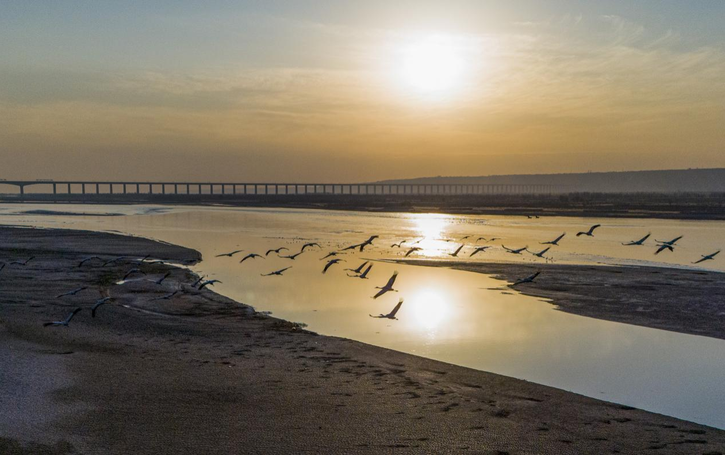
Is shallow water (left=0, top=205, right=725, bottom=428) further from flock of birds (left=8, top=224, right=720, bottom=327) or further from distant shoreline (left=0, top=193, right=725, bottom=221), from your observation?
distant shoreline (left=0, top=193, right=725, bottom=221)

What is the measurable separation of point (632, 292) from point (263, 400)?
52.8 feet

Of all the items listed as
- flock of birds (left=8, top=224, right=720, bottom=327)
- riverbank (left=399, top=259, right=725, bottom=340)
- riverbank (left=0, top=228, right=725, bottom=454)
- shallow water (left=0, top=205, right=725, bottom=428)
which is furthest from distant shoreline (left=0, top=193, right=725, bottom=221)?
riverbank (left=0, top=228, right=725, bottom=454)

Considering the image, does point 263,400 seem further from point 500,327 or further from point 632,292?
point 632,292

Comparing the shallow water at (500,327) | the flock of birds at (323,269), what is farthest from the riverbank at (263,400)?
the flock of birds at (323,269)

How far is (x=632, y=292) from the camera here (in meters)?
21.5

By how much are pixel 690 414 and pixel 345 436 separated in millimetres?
5769

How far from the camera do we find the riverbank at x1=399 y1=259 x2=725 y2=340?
682 inches

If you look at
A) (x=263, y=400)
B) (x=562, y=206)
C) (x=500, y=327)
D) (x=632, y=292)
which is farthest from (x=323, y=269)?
(x=562, y=206)

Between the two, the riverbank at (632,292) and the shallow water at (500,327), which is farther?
the riverbank at (632,292)

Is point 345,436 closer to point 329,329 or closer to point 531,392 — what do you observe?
point 531,392

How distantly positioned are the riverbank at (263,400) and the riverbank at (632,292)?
8.16 m

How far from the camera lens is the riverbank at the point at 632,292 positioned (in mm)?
17312

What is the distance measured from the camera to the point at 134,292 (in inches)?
783

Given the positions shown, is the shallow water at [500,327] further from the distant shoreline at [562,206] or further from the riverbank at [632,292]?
the distant shoreline at [562,206]
